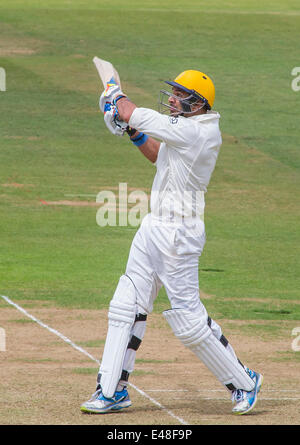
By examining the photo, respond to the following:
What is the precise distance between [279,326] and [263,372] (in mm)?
2048

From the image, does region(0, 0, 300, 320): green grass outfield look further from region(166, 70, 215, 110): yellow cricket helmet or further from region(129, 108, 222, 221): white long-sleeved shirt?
region(166, 70, 215, 110): yellow cricket helmet

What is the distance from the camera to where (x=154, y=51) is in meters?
33.6

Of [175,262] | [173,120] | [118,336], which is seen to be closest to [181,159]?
[173,120]

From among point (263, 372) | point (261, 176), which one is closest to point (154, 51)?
point (261, 176)

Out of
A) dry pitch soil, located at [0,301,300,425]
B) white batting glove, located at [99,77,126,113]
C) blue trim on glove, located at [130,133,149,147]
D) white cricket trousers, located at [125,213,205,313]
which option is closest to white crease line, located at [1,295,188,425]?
dry pitch soil, located at [0,301,300,425]

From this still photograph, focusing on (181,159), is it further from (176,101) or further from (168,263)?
(168,263)

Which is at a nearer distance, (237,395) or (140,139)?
(237,395)

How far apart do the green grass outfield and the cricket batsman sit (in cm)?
385

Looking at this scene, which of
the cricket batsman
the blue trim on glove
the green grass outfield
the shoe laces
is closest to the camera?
the cricket batsman

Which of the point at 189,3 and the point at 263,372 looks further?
the point at 189,3

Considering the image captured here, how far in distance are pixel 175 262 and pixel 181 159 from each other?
29.9 inches

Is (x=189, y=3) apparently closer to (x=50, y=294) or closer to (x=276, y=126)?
(x=276, y=126)

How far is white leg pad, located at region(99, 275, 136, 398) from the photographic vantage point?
7617 mm

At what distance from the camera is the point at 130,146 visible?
2445 centimetres
